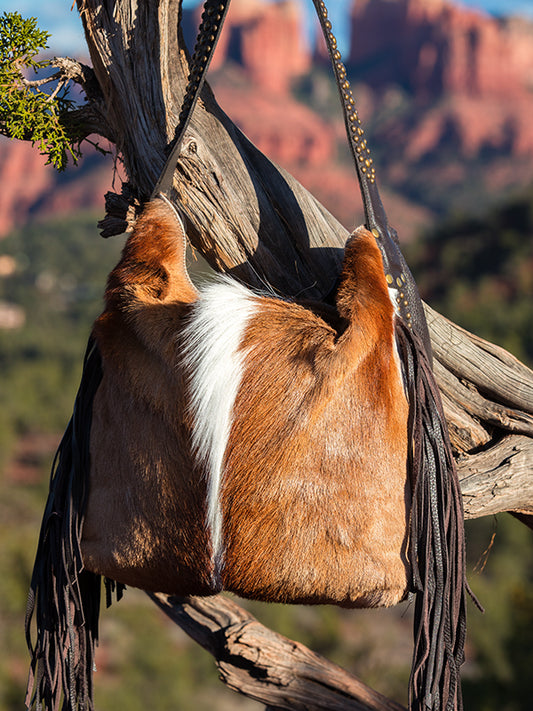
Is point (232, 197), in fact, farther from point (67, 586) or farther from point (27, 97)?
point (67, 586)

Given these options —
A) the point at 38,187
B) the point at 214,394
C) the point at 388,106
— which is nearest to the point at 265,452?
the point at 214,394

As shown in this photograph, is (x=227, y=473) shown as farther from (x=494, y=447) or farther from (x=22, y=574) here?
(x=22, y=574)

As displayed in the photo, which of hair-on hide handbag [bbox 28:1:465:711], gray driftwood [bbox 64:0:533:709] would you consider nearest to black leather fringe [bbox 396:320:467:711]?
hair-on hide handbag [bbox 28:1:465:711]

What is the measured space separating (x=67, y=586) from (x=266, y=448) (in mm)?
488

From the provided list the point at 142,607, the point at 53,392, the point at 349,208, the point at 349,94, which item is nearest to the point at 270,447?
the point at 349,94

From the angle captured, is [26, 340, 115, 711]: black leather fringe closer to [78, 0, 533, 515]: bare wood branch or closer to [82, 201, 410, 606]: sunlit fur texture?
[82, 201, 410, 606]: sunlit fur texture

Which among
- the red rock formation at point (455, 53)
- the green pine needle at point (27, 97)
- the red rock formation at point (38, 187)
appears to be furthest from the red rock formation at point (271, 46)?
the green pine needle at point (27, 97)

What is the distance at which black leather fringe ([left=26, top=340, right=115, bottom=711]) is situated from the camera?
1183 mm

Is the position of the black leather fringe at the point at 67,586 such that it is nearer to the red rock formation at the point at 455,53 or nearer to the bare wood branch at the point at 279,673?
the bare wood branch at the point at 279,673

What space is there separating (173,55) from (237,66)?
77997mm

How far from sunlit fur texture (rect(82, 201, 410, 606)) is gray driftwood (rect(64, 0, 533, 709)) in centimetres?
27

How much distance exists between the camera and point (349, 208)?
5006cm

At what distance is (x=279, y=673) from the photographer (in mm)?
1560

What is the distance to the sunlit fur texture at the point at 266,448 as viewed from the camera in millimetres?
1011
